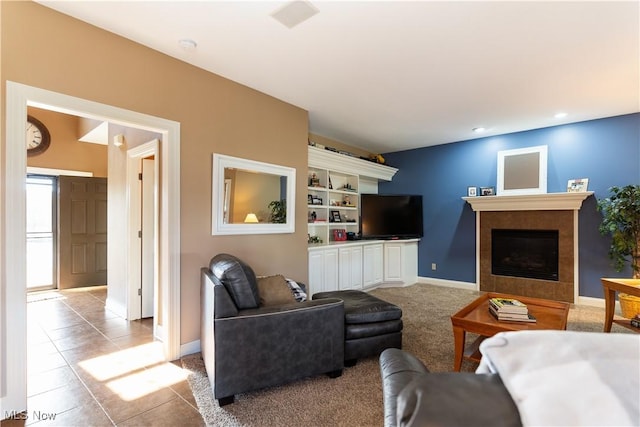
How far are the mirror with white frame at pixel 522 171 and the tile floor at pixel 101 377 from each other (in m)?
5.13

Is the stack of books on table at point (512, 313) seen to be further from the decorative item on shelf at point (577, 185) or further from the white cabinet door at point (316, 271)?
the decorative item on shelf at point (577, 185)

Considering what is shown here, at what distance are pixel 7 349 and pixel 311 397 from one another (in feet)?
6.19

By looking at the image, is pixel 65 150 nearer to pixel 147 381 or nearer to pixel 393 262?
pixel 147 381

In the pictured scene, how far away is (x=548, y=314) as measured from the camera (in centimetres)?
257

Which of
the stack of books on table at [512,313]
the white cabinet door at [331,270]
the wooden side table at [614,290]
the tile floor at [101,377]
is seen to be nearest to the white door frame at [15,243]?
the tile floor at [101,377]

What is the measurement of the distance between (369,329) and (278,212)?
1686 millimetres

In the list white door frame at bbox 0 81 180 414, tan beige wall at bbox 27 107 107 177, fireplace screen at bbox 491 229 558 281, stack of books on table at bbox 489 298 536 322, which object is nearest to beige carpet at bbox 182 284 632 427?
stack of books on table at bbox 489 298 536 322

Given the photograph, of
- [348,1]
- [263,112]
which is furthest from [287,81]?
[348,1]

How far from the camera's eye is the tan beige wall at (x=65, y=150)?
5082mm

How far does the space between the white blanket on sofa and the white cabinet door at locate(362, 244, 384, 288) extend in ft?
14.1

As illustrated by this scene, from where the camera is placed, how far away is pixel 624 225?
3791 millimetres

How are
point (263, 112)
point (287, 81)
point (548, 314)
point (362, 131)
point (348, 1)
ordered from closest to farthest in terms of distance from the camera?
point (348, 1) < point (548, 314) < point (287, 81) < point (263, 112) < point (362, 131)

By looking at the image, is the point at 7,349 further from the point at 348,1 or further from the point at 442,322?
the point at 442,322

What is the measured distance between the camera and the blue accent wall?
411 centimetres
